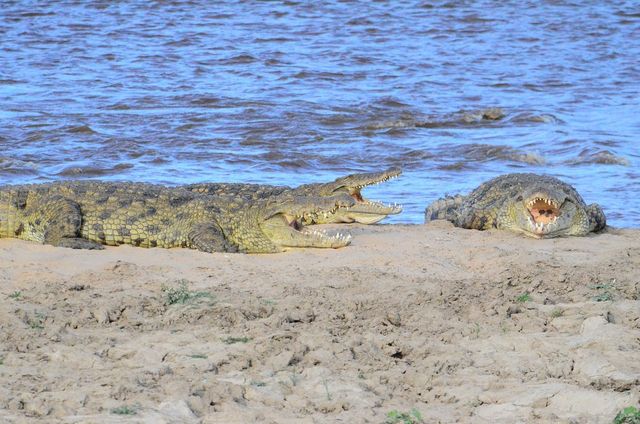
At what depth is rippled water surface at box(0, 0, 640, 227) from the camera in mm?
11891

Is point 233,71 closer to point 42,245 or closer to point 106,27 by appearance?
point 106,27

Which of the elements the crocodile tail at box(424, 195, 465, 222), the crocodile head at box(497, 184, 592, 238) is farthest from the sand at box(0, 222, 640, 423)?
the crocodile tail at box(424, 195, 465, 222)

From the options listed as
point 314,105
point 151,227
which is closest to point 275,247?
point 151,227

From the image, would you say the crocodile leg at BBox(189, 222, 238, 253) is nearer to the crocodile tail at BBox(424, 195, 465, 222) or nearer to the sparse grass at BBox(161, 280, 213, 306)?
the sparse grass at BBox(161, 280, 213, 306)

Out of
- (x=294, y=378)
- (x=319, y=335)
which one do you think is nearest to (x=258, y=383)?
(x=294, y=378)

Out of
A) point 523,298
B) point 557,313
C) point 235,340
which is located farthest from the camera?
point 523,298

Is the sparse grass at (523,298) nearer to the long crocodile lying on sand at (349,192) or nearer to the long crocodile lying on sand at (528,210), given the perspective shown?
the long crocodile lying on sand at (528,210)

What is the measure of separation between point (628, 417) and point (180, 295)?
2.44 meters

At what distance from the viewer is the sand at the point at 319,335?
14.6 feet

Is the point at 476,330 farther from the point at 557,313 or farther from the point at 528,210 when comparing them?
the point at 528,210

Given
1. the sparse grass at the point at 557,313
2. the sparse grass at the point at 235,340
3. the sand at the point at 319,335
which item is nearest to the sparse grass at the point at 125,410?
A: the sand at the point at 319,335

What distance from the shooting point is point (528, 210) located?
27.0ft

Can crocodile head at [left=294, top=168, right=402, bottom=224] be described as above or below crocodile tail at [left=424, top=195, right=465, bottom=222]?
above

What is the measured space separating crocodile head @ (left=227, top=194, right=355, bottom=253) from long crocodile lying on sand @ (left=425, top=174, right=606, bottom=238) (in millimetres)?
1376
